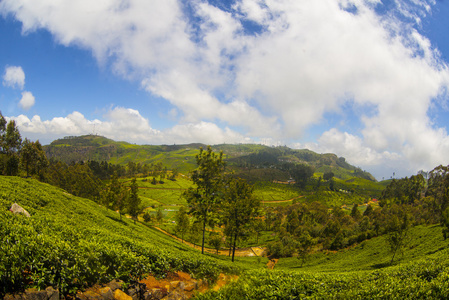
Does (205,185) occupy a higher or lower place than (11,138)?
lower

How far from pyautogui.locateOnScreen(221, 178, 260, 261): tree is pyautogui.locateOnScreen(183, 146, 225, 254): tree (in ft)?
6.09

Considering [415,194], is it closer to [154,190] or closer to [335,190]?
[335,190]

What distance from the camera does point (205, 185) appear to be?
2336cm

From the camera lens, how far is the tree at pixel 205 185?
904 inches

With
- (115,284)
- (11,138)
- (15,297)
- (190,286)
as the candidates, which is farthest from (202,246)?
(11,138)

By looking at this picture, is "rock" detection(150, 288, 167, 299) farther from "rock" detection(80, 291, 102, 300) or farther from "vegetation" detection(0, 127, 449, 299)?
"rock" detection(80, 291, 102, 300)

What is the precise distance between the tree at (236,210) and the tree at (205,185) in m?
1.86

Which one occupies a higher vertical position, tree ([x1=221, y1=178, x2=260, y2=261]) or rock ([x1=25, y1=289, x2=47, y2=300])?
rock ([x1=25, y1=289, x2=47, y2=300])

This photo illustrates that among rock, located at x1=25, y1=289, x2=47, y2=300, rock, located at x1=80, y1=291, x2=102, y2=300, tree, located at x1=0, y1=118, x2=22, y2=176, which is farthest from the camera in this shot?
tree, located at x1=0, y1=118, x2=22, y2=176

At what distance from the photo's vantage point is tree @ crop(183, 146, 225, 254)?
75.4ft

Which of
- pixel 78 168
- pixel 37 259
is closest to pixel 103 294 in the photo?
pixel 37 259

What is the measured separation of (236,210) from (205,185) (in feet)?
16.9

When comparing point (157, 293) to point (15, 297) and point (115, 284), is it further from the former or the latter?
point (15, 297)

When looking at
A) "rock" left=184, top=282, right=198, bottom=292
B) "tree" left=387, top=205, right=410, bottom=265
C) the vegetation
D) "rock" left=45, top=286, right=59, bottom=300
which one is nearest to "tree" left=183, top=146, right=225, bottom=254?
the vegetation
